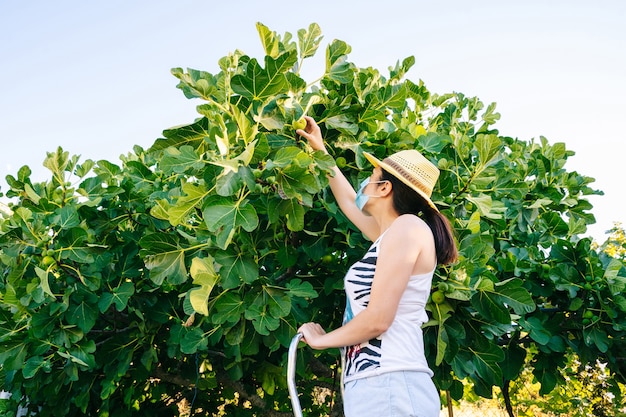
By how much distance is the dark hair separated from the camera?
6.69ft

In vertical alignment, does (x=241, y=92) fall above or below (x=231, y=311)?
above

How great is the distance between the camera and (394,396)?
172 cm

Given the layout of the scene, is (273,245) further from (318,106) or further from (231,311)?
(318,106)

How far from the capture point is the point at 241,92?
1.95 meters

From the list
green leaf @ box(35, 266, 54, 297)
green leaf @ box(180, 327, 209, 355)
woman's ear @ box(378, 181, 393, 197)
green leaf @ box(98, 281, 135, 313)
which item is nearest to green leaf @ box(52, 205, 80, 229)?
green leaf @ box(35, 266, 54, 297)

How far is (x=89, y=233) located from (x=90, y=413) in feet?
5.49

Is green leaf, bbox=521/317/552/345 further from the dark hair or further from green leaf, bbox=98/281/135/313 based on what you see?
green leaf, bbox=98/281/135/313

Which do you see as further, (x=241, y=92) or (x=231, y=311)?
(x=231, y=311)

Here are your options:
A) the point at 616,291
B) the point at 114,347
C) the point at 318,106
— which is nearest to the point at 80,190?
the point at 114,347

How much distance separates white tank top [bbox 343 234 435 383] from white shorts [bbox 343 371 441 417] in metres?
0.03

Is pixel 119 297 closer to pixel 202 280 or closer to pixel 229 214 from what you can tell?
pixel 202 280

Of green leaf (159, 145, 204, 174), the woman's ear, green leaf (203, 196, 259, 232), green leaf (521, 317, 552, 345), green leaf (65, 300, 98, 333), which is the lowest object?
green leaf (521, 317, 552, 345)

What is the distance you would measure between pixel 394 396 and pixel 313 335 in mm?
358

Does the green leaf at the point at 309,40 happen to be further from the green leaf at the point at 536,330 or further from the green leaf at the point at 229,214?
the green leaf at the point at 536,330
